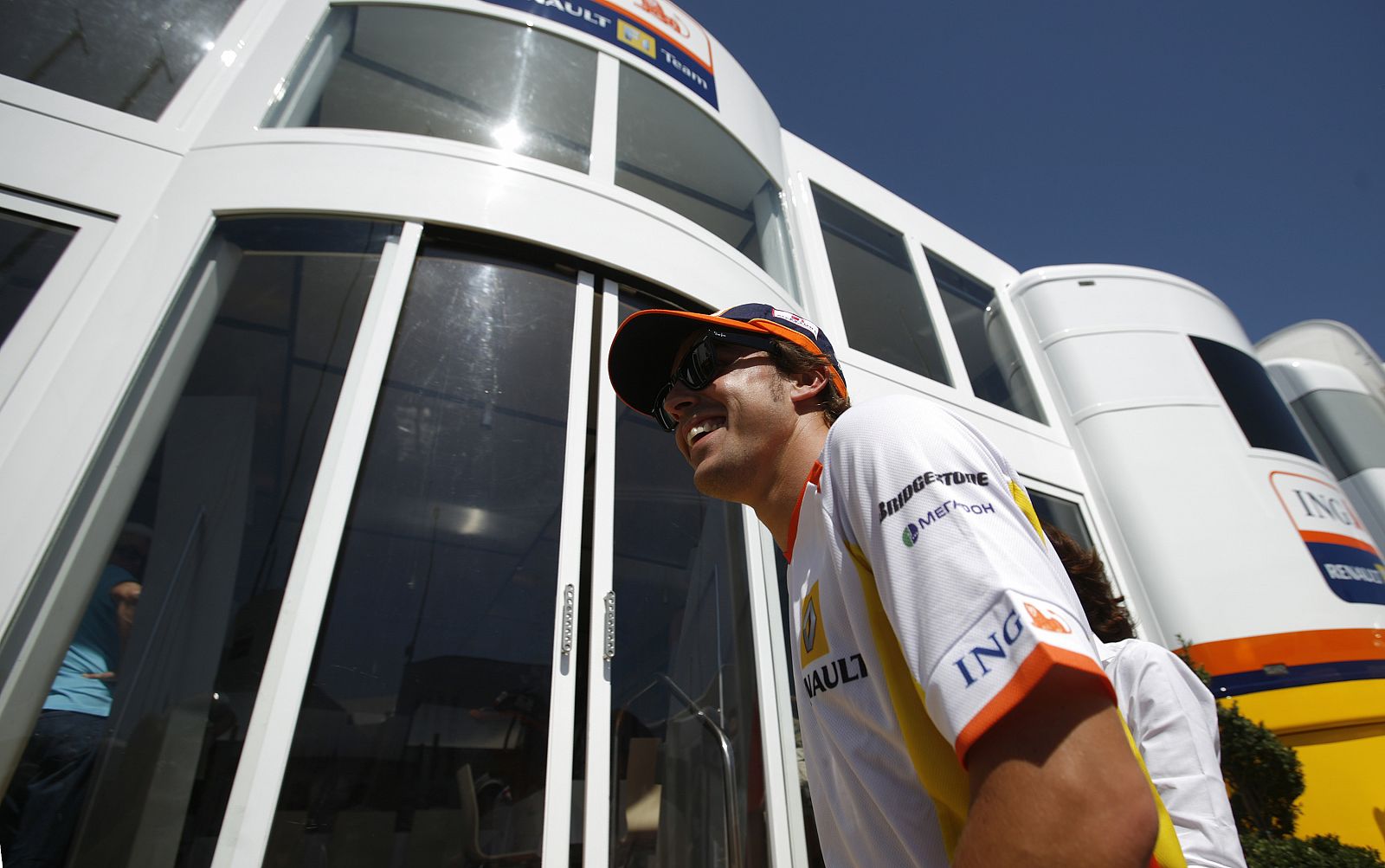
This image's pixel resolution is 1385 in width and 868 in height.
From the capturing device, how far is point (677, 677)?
2803 mm

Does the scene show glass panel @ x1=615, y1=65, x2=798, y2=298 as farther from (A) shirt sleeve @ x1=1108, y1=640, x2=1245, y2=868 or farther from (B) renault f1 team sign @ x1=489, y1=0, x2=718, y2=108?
(A) shirt sleeve @ x1=1108, y1=640, x2=1245, y2=868

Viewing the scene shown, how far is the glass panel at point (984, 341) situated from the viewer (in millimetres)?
6574

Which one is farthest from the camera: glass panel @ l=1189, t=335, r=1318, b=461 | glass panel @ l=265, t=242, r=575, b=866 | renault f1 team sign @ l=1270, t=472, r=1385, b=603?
glass panel @ l=1189, t=335, r=1318, b=461

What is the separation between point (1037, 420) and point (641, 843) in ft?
18.9

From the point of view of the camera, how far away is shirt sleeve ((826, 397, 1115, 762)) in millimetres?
672

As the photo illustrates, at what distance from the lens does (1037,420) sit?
661cm

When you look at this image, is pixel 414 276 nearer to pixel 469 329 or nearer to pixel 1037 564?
pixel 469 329

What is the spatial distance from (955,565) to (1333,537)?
709 cm

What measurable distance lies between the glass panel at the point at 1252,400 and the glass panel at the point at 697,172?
4.52 m

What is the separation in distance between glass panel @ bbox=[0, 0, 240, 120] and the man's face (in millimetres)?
3354

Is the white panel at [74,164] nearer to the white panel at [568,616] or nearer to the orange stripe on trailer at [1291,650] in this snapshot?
the white panel at [568,616]

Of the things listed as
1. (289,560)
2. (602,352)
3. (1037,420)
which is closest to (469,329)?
(602,352)

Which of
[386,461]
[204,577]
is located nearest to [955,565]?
[386,461]

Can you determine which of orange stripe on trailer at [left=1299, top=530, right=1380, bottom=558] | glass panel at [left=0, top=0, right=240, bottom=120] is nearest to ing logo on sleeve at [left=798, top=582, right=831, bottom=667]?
glass panel at [left=0, top=0, right=240, bottom=120]
